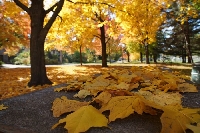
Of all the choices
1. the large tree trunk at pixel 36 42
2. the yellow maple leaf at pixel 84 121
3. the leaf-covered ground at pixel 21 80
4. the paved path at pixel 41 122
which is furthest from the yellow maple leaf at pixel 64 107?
the large tree trunk at pixel 36 42

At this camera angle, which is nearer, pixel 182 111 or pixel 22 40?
pixel 182 111

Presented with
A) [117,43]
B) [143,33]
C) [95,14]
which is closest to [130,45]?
[117,43]

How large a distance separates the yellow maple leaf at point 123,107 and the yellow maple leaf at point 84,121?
0.10m

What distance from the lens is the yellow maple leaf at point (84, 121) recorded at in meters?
1.43

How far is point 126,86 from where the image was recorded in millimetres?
2480

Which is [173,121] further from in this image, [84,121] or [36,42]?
[36,42]

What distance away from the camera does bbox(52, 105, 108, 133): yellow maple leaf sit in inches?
56.3

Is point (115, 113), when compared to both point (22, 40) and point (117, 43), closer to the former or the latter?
point (22, 40)

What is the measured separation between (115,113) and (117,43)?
3579cm

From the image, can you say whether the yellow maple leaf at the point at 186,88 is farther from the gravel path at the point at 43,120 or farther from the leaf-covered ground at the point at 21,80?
the leaf-covered ground at the point at 21,80

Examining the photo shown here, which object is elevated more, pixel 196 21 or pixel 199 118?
pixel 196 21

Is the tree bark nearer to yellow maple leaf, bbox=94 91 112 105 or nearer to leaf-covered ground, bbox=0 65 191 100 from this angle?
leaf-covered ground, bbox=0 65 191 100

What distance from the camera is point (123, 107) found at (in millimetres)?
1648

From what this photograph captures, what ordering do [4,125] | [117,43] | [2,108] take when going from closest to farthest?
[4,125]
[2,108]
[117,43]
